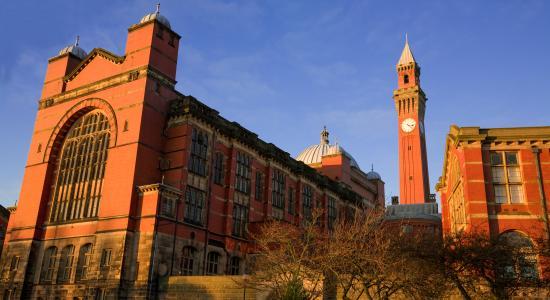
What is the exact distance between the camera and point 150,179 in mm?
36125

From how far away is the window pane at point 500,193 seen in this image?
30036 millimetres

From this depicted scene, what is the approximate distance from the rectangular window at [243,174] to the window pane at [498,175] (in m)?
20.3

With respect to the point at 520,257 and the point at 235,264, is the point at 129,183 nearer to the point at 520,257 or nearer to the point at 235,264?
the point at 235,264

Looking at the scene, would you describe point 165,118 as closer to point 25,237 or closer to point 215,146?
point 215,146

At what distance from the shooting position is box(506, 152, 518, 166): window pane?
101ft

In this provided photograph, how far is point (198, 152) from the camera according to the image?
3831cm

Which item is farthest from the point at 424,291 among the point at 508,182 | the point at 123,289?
the point at 123,289

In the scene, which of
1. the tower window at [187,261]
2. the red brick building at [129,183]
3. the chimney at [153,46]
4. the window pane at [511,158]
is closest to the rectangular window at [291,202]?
the red brick building at [129,183]

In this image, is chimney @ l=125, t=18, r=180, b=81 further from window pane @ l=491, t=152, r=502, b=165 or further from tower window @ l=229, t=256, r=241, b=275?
window pane @ l=491, t=152, r=502, b=165

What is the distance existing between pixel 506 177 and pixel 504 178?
130mm

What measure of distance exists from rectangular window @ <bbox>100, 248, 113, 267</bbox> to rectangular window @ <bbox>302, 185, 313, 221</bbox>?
22729 millimetres

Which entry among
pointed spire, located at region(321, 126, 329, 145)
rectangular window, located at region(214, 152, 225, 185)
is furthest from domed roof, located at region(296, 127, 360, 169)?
rectangular window, located at region(214, 152, 225, 185)

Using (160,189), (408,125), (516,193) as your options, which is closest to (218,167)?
(160,189)

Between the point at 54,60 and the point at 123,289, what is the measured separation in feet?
79.6
